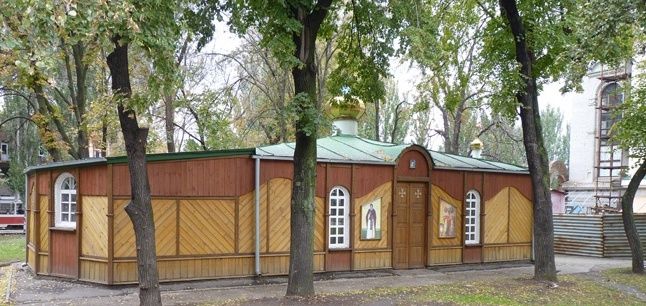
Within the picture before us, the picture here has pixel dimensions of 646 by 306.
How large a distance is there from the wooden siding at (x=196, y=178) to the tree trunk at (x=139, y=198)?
10.1 feet

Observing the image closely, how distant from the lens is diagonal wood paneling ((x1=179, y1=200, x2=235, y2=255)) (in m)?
12.1

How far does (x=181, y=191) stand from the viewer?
12.1 metres

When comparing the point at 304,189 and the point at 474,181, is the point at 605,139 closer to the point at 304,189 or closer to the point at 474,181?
the point at 474,181

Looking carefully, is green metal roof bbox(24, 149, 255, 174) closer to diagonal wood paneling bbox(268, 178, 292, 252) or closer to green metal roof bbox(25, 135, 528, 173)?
green metal roof bbox(25, 135, 528, 173)

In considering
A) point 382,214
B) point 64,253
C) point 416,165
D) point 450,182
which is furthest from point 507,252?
point 64,253

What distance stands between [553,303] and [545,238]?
2712mm

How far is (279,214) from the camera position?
1317 cm

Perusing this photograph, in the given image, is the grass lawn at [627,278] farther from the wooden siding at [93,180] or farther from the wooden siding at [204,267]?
the wooden siding at [93,180]

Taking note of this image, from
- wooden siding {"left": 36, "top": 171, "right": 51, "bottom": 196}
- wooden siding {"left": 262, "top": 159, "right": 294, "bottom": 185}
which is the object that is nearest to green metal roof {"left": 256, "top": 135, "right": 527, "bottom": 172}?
wooden siding {"left": 262, "top": 159, "right": 294, "bottom": 185}

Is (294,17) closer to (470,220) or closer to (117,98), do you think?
(117,98)

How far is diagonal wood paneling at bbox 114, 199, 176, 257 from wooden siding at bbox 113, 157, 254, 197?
0.25 metres

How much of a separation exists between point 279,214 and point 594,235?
43.9 ft

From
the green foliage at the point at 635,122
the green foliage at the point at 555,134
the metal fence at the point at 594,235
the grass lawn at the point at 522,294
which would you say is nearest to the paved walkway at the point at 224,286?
the grass lawn at the point at 522,294

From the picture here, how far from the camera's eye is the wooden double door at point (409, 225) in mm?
14945
